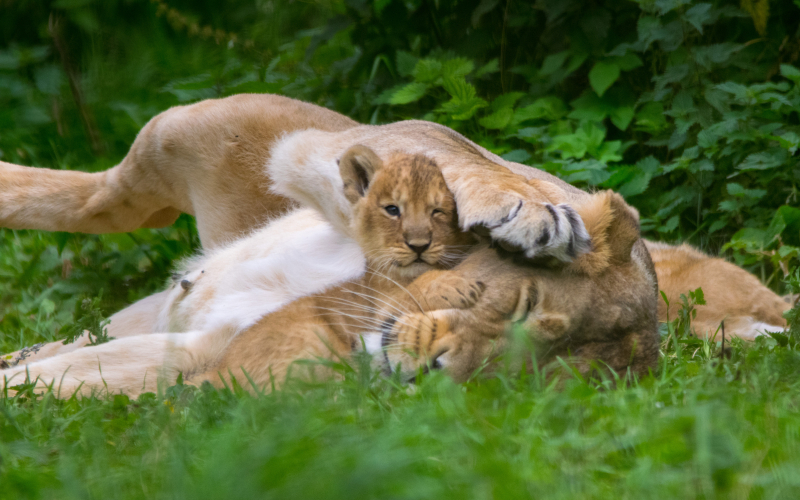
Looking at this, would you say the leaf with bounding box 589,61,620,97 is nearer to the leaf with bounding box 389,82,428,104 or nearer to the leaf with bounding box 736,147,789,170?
the leaf with bounding box 736,147,789,170

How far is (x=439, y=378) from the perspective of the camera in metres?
2.18

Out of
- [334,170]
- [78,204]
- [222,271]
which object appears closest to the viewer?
[334,170]

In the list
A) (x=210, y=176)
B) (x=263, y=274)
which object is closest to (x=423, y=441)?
(x=263, y=274)

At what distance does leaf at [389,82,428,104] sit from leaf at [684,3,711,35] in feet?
5.58

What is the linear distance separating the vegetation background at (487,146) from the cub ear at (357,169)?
78 cm

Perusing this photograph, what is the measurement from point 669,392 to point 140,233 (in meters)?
3.94

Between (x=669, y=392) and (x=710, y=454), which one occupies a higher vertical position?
(x=710, y=454)

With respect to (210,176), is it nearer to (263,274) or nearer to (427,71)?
(263,274)

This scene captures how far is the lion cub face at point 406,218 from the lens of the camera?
277 cm

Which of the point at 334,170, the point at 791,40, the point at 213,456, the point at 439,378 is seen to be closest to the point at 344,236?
the point at 334,170

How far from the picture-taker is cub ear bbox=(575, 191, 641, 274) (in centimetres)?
273

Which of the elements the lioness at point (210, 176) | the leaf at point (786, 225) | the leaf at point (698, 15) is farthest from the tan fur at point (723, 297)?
the leaf at point (698, 15)

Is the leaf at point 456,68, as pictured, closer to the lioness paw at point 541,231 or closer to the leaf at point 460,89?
the leaf at point 460,89

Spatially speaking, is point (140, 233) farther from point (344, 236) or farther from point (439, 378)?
point (439, 378)
